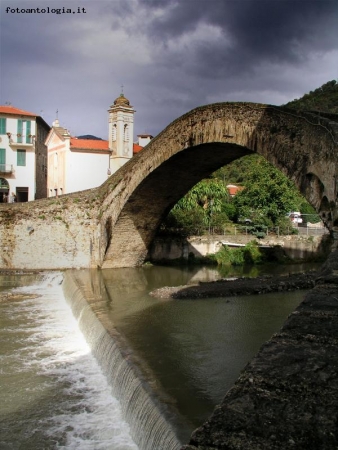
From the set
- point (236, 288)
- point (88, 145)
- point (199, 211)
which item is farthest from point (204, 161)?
point (88, 145)

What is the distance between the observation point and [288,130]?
952 centimetres

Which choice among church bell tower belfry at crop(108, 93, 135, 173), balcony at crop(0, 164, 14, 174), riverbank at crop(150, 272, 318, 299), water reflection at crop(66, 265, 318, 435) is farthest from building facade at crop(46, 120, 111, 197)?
riverbank at crop(150, 272, 318, 299)

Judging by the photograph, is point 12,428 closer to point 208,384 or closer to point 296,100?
point 208,384

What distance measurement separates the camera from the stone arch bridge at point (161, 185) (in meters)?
8.86

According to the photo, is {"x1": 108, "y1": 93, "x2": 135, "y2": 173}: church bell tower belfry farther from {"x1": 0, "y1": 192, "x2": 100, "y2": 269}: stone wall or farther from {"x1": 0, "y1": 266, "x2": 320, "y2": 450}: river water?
{"x1": 0, "y1": 266, "x2": 320, "y2": 450}: river water

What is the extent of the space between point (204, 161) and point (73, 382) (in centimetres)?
833

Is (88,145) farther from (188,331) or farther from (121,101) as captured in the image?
(188,331)

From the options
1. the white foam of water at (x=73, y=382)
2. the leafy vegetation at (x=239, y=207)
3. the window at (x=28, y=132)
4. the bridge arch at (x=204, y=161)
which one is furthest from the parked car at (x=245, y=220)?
the white foam of water at (x=73, y=382)

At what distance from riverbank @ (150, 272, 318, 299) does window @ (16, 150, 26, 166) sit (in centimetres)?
1818

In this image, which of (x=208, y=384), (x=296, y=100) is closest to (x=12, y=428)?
(x=208, y=384)

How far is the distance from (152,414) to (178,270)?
13731 millimetres

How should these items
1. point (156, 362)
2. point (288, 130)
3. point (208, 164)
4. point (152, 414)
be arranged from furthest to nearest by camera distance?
point (208, 164) → point (288, 130) → point (156, 362) → point (152, 414)

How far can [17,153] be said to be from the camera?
29.5 metres

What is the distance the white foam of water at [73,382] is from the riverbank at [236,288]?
118 inches
